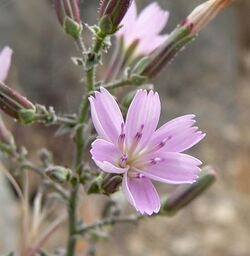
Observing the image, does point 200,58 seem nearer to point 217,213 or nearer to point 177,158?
point 217,213

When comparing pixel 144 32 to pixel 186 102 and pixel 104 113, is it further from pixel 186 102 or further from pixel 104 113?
pixel 186 102

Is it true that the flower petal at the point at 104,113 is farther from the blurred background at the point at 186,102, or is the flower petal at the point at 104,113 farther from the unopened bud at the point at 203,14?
the blurred background at the point at 186,102

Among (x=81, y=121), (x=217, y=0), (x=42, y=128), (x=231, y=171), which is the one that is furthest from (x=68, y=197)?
(x=231, y=171)

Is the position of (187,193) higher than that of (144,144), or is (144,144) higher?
(144,144)

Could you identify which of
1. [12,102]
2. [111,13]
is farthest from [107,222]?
[111,13]

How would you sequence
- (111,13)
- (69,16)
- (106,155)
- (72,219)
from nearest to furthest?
(106,155) → (111,13) → (69,16) → (72,219)

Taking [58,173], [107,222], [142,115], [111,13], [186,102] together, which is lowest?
[186,102]
